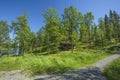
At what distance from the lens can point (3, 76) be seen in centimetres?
1560

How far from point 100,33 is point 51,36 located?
2304cm

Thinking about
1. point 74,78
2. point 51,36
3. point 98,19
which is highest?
point 98,19

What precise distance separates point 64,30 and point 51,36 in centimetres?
428

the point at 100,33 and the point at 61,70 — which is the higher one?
the point at 100,33

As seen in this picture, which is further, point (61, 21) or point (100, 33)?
point (100, 33)

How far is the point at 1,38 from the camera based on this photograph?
50.4m

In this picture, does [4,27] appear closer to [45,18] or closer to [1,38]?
[1,38]

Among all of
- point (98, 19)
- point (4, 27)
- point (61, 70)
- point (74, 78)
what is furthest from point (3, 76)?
point (98, 19)

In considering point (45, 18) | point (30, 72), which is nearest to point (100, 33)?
point (45, 18)

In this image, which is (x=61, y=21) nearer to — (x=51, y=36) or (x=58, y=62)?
(x=51, y=36)

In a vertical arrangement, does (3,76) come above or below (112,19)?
below

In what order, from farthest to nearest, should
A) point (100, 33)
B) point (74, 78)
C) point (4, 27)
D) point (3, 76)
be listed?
point (100, 33) < point (4, 27) < point (3, 76) < point (74, 78)

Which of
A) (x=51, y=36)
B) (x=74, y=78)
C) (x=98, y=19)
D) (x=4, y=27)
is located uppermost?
(x=98, y=19)

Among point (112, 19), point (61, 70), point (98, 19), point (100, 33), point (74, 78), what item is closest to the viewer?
point (74, 78)
